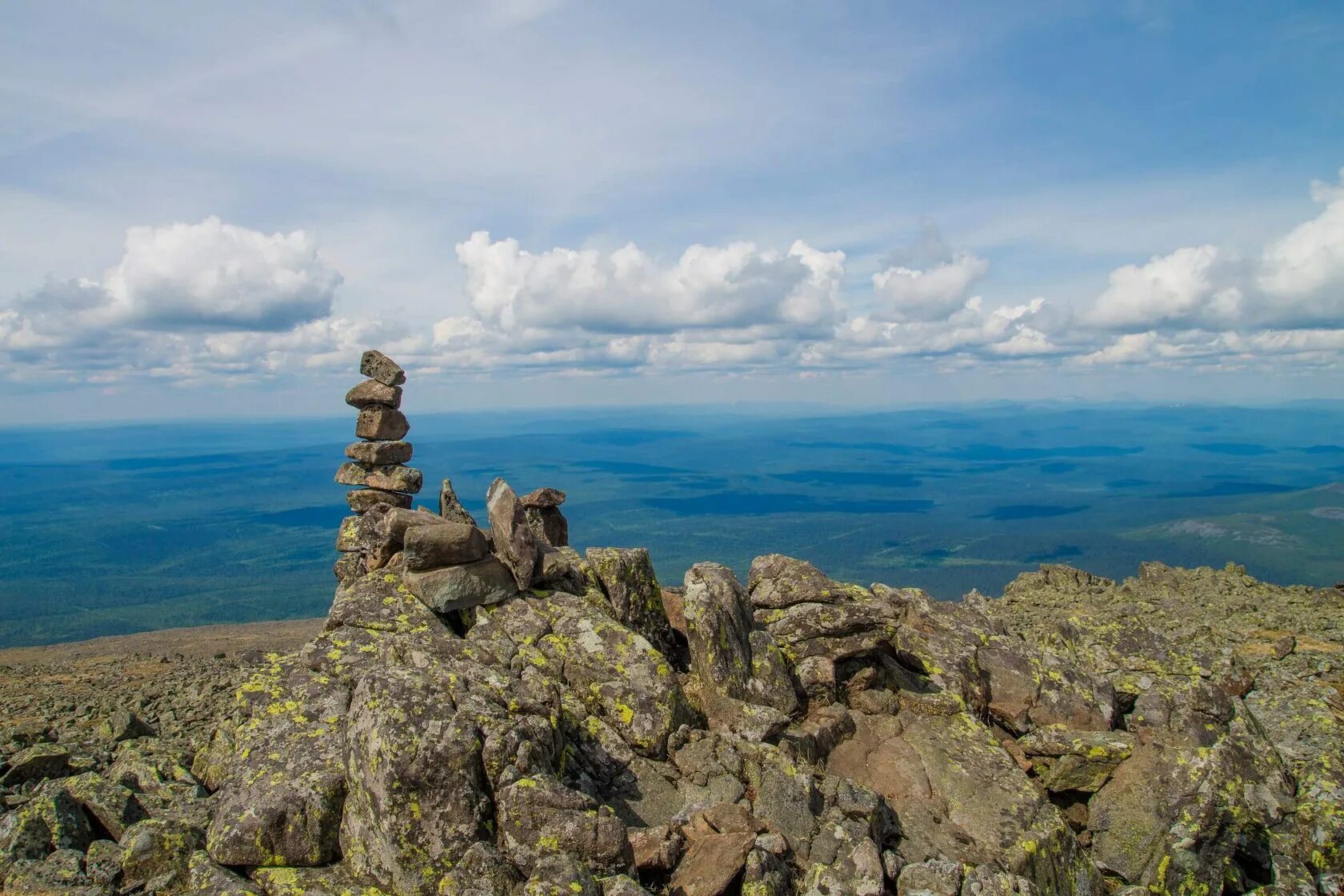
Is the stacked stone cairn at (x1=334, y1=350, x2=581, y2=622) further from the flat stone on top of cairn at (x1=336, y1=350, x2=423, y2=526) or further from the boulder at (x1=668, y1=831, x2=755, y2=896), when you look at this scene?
the boulder at (x1=668, y1=831, x2=755, y2=896)

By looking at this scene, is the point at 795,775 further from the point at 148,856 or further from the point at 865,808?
the point at 148,856

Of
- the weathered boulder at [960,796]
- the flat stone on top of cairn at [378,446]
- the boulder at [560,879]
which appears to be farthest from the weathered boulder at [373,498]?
the boulder at [560,879]

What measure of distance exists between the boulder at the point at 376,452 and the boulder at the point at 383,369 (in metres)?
2.69

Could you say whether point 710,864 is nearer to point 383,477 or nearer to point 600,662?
point 600,662

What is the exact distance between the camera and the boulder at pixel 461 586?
65.5ft

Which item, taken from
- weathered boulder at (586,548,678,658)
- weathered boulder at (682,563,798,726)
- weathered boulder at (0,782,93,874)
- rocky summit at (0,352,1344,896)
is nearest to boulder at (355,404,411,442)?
rocky summit at (0,352,1344,896)

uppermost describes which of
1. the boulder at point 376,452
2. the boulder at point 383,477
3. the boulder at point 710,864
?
the boulder at point 376,452

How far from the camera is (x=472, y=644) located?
61.9ft

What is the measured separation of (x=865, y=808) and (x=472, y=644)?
10312mm

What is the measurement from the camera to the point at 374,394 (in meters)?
31.5

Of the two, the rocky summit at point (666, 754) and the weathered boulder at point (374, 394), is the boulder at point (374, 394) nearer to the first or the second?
the weathered boulder at point (374, 394)

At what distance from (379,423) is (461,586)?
45.9 feet

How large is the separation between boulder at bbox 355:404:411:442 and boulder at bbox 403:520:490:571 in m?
12.4

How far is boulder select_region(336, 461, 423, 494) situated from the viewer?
30.9 meters
